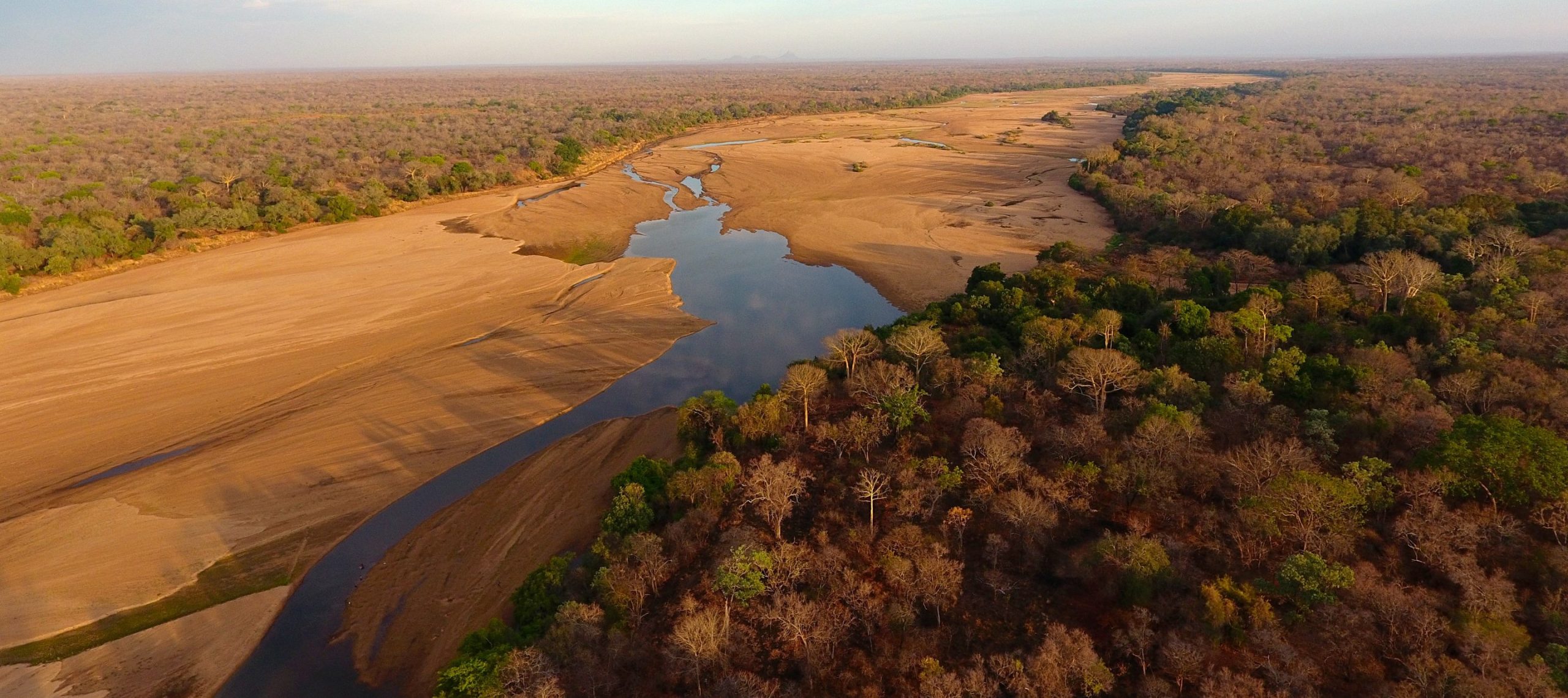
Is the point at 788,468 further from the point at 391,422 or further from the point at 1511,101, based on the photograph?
the point at 1511,101

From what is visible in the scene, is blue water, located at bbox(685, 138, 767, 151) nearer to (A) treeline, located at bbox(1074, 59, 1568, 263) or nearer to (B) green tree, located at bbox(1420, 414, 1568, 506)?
(A) treeline, located at bbox(1074, 59, 1568, 263)

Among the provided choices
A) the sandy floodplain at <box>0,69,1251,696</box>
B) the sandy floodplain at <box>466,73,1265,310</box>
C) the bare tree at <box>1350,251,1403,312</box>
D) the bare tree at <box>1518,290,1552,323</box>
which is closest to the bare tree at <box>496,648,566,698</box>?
the sandy floodplain at <box>0,69,1251,696</box>

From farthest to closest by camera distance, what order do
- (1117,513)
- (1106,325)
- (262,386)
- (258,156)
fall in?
(258,156) < (262,386) < (1106,325) < (1117,513)

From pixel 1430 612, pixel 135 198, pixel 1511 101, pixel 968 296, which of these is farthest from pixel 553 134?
pixel 1511 101

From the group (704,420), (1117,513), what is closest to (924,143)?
(704,420)

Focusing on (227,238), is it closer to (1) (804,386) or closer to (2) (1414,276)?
(1) (804,386)

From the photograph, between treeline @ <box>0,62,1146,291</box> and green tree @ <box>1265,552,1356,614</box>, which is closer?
green tree @ <box>1265,552,1356,614</box>

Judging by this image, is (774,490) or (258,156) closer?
(774,490)

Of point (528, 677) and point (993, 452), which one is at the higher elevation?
point (993, 452)
